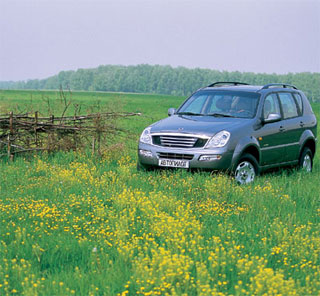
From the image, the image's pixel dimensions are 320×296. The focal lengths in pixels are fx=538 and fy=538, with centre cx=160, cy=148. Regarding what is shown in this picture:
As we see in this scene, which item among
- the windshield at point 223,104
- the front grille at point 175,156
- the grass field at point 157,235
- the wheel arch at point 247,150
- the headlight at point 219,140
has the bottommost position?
the grass field at point 157,235

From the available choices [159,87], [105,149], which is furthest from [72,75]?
[105,149]

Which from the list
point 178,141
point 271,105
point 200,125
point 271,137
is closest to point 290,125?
point 271,105

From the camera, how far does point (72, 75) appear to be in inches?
6727

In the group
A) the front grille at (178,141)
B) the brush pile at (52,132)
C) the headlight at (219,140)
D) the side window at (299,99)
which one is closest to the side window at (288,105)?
the side window at (299,99)

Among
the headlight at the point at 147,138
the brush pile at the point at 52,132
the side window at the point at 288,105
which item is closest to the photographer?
the headlight at the point at 147,138

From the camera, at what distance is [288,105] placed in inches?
455

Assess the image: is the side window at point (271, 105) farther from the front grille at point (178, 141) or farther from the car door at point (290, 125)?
the front grille at point (178, 141)

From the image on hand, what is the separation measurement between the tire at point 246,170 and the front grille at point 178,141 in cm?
80

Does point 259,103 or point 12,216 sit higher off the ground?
point 259,103

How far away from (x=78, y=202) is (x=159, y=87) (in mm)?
152427

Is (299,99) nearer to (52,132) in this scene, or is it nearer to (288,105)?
(288,105)

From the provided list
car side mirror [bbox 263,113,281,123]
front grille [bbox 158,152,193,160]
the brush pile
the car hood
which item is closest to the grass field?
front grille [bbox 158,152,193,160]

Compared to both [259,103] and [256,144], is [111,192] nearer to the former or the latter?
[256,144]

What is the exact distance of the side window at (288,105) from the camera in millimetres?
11355
